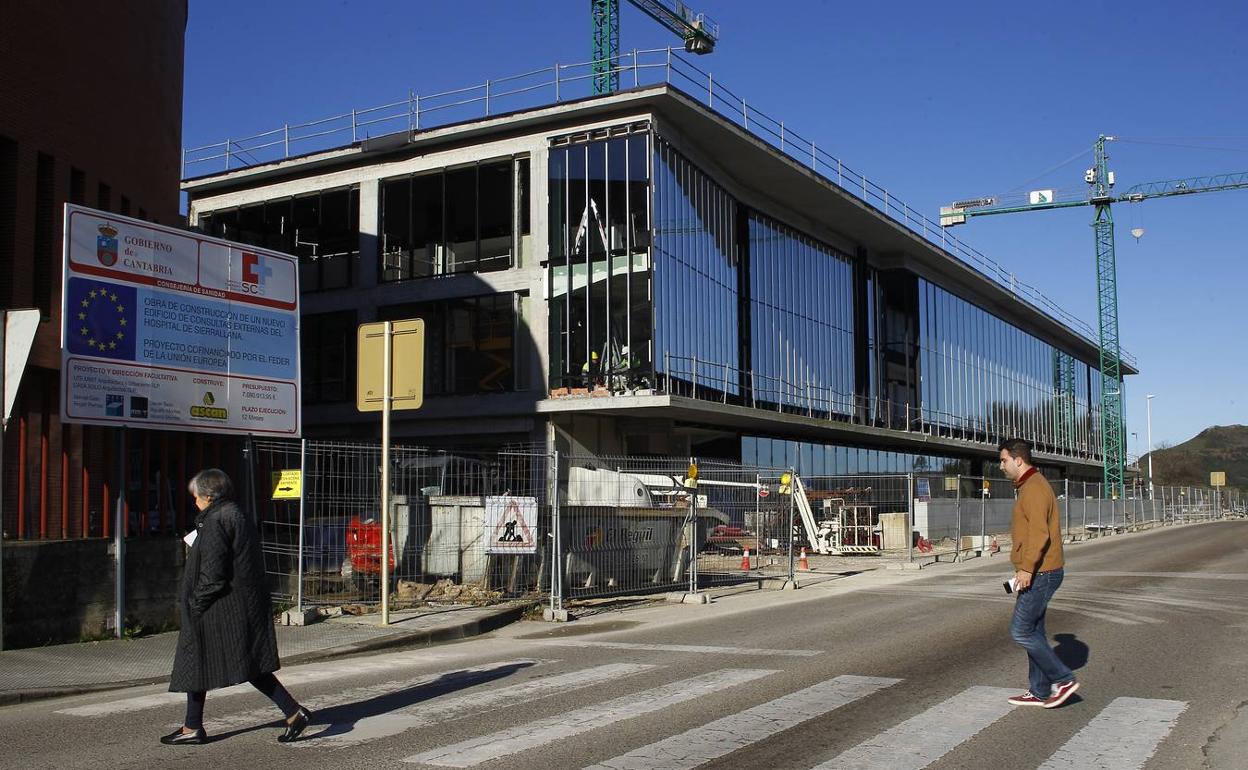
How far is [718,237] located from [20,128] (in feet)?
76.2

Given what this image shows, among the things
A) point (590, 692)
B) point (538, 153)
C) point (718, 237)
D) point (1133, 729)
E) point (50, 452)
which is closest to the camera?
point (1133, 729)

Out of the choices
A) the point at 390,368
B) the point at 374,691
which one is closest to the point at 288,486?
the point at 390,368

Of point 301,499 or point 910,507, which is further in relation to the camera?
point 910,507

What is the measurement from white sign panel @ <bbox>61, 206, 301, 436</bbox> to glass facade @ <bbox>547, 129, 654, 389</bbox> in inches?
597

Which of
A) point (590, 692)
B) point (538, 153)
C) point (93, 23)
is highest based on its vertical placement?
point (538, 153)

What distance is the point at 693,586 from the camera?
17406 millimetres

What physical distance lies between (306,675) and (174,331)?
5.30 metres

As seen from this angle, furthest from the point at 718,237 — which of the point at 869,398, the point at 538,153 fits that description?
the point at 869,398

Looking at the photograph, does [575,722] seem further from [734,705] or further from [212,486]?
[212,486]

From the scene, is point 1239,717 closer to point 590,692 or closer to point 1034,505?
point 1034,505

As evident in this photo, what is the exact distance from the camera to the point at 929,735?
24.0 feet

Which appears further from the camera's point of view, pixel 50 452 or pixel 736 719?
pixel 50 452

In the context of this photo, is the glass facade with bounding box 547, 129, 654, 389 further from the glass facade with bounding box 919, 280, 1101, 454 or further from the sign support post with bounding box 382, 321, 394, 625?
the glass facade with bounding box 919, 280, 1101, 454

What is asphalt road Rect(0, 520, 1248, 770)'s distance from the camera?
6859mm
